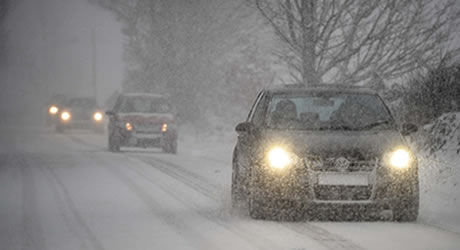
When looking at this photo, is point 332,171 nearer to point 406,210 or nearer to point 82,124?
point 406,210

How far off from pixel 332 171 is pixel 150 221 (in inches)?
81.6

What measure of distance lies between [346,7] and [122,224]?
10158mm

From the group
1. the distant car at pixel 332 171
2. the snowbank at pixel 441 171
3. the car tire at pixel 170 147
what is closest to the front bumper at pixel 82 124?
the car tire at pixel 170 147

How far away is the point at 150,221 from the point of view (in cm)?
978

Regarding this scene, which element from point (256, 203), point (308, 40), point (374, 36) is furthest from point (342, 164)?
point (308, 40)

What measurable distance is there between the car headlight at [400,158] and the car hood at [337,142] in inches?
3.1

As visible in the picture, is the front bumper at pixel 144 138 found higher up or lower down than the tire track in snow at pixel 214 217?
higher up

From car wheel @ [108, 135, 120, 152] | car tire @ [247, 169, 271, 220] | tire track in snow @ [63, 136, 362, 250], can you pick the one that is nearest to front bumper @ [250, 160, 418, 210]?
car tire @ [247, 169, 271, 220]

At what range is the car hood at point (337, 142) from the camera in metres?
9.59

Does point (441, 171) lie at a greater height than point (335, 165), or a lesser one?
lesser

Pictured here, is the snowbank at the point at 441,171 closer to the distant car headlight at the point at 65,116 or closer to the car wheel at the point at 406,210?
the car wheel at the point at 406,210

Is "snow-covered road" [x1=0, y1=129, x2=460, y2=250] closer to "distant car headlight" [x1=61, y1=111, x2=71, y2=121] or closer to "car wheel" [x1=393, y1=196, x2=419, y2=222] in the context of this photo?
"car wheel" [x1=393, y1=196, x2=419, y2=222]

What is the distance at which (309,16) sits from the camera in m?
18.2

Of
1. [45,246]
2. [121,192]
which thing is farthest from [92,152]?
[45,246]
